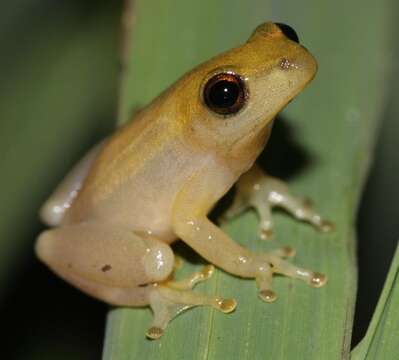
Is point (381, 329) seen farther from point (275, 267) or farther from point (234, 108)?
point (234, 108)

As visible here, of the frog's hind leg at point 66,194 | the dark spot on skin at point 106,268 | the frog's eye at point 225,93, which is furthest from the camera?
the frog's hind leg at point 66,194

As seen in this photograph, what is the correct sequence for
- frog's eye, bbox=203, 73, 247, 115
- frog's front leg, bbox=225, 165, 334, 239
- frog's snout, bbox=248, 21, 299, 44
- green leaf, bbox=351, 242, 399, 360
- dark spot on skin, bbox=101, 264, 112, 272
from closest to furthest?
green leaf, bbox=351, 242, 399, 360
frog's eye, bbox=203, 73, 247, 115
frog's snout, bbox=248, 21, 299, 44
dark spot on skin, bbox=101, 264, 112, 272
frog's front leg, bbox=225, 165, 334, 239

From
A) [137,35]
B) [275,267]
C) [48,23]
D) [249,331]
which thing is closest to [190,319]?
[249,331]

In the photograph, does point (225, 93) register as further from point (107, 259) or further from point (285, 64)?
point (107, 259)

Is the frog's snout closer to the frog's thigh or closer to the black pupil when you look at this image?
the black pupil

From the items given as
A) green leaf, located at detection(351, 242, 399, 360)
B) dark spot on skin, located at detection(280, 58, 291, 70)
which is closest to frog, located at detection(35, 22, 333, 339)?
dark spot on skin, located at detection(280, 58, 291, 70)

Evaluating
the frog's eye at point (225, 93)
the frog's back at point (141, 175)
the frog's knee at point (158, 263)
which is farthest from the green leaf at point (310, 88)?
the frog's eye at point (225, 93)

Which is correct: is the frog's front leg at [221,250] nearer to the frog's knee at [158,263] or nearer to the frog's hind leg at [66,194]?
the frog's knee at [158,263]
